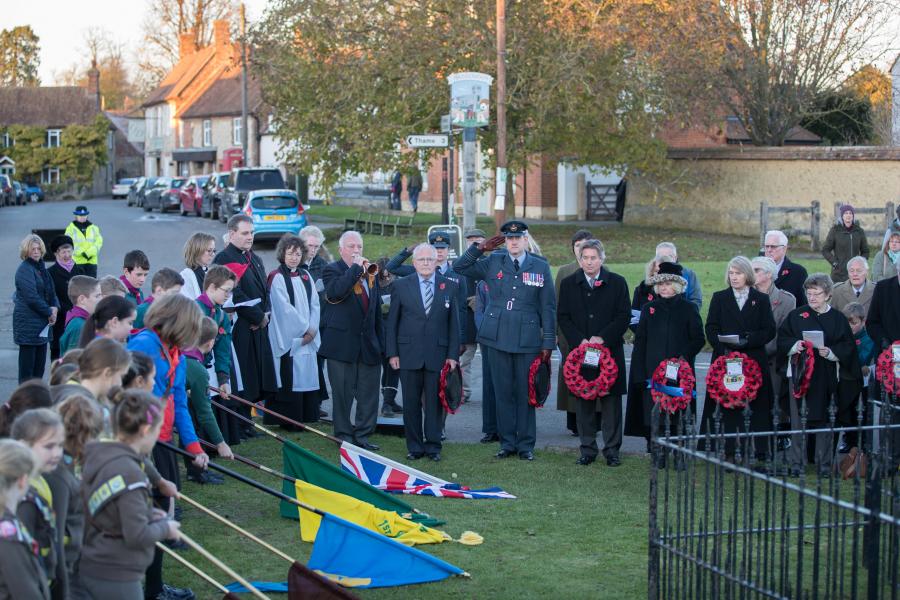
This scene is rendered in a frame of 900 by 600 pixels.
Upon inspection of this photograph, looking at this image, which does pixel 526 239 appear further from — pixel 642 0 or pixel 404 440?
pixel 642 0

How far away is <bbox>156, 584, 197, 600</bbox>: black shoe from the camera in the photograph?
6520 mm

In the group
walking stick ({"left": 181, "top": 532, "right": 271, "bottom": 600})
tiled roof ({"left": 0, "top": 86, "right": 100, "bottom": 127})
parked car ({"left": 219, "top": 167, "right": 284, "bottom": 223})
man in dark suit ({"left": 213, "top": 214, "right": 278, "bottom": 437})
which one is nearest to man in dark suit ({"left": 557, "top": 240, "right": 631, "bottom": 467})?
man in dark suit ({"left": 213, "top": 214, "right": 278, "bottom": 437})

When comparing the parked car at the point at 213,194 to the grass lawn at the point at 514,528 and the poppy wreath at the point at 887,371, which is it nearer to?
the grass lawn at the point at 514,528

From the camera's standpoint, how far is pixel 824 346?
9797 millimetres

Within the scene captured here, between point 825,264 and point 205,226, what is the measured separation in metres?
25.4

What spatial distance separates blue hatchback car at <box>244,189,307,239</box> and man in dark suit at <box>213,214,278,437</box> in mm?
20407

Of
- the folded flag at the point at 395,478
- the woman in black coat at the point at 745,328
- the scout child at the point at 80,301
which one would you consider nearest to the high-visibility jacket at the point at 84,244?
the scout child at the point at 80,301

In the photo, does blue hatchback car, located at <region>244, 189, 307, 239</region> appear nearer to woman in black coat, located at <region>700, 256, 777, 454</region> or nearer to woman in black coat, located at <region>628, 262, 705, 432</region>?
woman in black coat, located at <region>628, 262, 705, 432</region>

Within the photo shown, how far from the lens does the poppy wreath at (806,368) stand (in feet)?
32.0

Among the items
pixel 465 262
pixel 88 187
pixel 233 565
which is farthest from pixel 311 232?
pixel 88 187

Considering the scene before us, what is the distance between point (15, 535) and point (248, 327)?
6.52 meters

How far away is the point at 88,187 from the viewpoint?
90.6 m

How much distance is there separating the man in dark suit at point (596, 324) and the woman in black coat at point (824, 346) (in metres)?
1.47

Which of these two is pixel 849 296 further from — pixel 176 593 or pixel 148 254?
pixel 148 254
